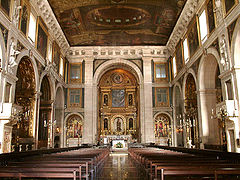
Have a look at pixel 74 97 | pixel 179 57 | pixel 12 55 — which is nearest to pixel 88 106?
pixel 74 97

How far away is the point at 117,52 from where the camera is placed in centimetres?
2969

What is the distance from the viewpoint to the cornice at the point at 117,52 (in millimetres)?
29031

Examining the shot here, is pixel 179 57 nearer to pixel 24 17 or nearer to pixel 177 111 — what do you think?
pixel 177 111

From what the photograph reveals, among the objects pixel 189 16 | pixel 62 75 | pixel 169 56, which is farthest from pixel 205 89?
pixel 62 75

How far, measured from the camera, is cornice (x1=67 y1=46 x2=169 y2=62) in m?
29.0

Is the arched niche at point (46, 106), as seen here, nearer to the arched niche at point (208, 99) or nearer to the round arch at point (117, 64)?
the round arch at point (117, 64)

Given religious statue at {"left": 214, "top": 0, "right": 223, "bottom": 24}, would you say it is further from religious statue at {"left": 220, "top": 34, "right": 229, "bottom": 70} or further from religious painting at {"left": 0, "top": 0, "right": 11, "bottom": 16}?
religious painting at {"left": 0, "top": 0, "right": 11, "bottom": 16}

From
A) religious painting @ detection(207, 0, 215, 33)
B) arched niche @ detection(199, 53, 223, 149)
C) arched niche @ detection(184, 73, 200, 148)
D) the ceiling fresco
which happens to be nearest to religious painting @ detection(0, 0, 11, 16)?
the ceiling fresco

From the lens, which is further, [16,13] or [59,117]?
[59,117]

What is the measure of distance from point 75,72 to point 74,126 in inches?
256

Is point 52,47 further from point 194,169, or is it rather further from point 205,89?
point 194,169

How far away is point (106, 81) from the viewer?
33.3 meters

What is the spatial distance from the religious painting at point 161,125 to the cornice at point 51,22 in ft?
44.8

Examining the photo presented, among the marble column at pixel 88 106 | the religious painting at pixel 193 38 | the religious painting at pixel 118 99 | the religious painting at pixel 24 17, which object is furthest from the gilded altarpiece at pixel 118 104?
the religious painting at pixel 24 17
